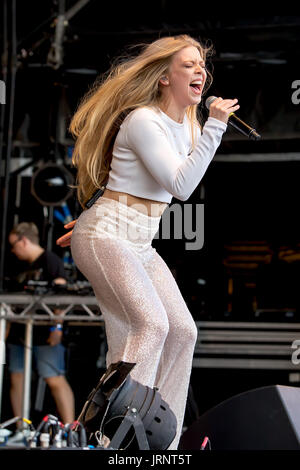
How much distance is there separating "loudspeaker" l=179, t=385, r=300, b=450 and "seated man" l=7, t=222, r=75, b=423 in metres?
3.37

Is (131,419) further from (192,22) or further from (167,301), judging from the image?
(192,22)

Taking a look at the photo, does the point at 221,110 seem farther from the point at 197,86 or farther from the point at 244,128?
the point at 197,86

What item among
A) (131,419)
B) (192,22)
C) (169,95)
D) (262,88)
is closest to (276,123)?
(262,88)

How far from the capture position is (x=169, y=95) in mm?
2652

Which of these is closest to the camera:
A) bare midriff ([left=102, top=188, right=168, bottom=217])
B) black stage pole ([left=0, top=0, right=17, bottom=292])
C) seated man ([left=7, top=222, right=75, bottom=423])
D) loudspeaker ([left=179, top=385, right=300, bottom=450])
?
loudspeaker ([left=179, top=385, right=300, bottom=450])

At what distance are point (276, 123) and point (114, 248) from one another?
387cm

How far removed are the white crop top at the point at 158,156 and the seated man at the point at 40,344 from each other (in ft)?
9.83

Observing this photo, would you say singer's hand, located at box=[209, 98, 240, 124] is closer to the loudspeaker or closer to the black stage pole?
the loudspeaker

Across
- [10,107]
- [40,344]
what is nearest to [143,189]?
[40,344]

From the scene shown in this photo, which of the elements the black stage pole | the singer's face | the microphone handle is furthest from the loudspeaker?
the black stage pole

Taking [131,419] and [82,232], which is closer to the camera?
[131,419]

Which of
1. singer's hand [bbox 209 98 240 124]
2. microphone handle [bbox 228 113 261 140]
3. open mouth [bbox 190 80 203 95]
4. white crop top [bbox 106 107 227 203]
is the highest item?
open mouth [bbox 190 80 203 95]

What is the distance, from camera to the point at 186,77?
8.54ft

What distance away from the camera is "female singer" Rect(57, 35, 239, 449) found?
7.82ft
